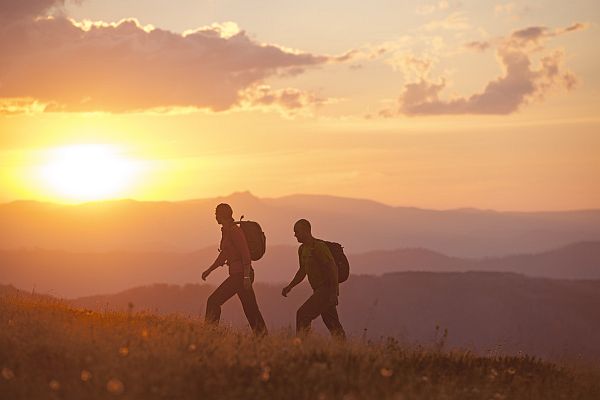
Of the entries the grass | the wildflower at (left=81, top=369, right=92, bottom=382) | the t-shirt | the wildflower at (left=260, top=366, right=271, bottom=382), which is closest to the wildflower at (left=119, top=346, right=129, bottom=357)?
the grass

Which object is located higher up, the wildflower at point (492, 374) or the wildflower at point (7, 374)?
the wildflower at point (7, 374)

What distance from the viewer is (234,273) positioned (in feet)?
47.0

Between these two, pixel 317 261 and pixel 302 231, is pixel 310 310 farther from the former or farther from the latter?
pixel 302 231

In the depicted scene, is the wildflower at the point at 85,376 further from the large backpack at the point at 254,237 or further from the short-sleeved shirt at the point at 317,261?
the large backpack at the point at 254,237

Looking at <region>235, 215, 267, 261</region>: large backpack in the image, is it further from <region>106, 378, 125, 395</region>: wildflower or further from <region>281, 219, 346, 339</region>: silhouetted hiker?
<region>106, 378, 125, 395</region>: wildflower

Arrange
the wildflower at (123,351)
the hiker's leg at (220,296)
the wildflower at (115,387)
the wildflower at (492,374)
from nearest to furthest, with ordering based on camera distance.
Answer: the wildflower at (115,387) → the wildflower at (123,351) → the wildflower at (492,374) → the hiker's leg at (220,296)

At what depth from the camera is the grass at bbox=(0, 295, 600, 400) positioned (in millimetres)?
8812

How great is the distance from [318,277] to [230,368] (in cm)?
461

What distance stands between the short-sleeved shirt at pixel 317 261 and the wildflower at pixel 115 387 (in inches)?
226

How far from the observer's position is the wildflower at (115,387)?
26.4 feet

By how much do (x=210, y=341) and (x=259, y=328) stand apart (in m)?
3.17

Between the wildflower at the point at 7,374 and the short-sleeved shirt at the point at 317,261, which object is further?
the short-sleeved shirt at the point at 317,261

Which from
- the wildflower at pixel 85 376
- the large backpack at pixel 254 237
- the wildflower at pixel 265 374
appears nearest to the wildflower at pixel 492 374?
the wildflower at pixel 265 374

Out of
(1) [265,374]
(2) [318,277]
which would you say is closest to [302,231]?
(2) [318,277]
